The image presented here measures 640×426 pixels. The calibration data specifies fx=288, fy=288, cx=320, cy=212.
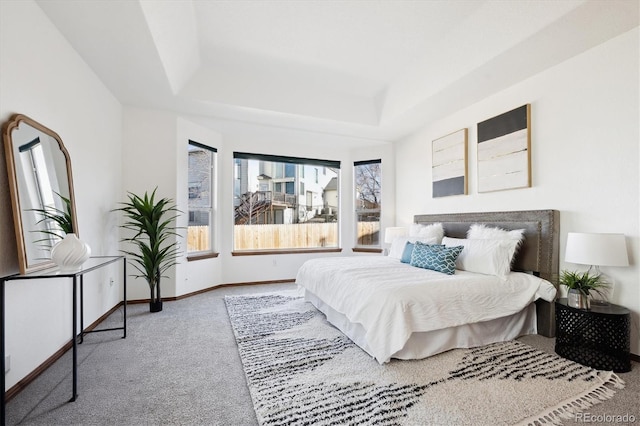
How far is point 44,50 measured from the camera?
214cm

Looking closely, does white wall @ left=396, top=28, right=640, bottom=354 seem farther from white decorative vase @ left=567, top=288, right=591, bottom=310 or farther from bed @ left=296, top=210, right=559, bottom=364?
white decorative vase @ left=567, top=288, right=591, bottom=310

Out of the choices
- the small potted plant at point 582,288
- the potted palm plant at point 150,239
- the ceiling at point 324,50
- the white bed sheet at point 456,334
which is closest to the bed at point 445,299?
the white bed sheet at point 456,334

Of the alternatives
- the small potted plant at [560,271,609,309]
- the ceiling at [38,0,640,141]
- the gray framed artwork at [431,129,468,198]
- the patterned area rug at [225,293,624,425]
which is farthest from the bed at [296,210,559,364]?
the ceiling at [38,0,640,141]

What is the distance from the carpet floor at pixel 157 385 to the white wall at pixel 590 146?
42.1 inches

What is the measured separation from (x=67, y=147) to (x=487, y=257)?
3.96m

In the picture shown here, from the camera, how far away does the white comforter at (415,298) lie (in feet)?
7.02

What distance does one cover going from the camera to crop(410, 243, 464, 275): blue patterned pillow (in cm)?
286

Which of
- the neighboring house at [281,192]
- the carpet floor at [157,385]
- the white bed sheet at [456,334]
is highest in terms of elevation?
the neighboring house at [281,192]

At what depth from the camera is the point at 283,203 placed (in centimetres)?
529

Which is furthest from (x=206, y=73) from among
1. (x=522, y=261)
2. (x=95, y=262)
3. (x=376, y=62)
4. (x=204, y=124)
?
(x=522, y=261)

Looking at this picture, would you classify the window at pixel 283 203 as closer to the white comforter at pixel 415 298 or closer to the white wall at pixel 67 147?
the white wall at pixel 67 147

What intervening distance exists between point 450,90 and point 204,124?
3352mm

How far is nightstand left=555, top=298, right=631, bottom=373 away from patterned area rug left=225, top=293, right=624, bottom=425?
0.09 metres

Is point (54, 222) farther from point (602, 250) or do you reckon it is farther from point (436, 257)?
point (602, 250)
